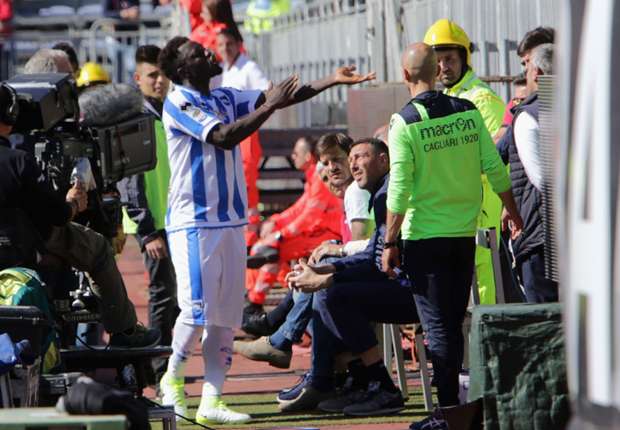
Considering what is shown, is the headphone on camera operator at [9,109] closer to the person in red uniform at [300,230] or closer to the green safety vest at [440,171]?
the green safety vest at [440,171]

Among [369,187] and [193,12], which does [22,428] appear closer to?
[369,187]

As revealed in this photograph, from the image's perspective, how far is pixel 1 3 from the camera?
23.4 metres

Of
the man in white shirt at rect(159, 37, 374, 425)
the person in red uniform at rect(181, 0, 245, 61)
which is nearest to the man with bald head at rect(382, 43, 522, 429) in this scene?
the man in white shirt at rect(159, 37, 374, 425)

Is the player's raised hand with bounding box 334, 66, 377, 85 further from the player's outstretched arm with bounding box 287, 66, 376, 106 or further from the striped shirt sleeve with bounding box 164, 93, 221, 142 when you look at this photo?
the striped shirt sleeve with bounding box 164, 93, 221, 142

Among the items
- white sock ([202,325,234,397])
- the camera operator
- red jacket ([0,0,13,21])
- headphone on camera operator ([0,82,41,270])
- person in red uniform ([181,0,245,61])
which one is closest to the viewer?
the camera operator

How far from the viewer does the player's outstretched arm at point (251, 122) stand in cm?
777

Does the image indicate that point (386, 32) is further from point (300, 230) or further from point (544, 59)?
point (544, 59)

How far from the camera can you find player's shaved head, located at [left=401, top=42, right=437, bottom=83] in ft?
23.9

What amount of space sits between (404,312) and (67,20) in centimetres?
1794

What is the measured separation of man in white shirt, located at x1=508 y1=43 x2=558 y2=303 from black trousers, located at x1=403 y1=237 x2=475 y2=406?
42cm

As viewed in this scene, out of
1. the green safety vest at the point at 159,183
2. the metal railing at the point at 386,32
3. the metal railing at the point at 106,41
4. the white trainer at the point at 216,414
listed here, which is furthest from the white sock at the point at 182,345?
the metal railing at the point at 106,41

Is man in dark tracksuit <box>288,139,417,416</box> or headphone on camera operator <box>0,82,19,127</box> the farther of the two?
man in dark tracksuit <box>288,139,417,416</box>

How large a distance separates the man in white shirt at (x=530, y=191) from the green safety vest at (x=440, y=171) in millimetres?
229

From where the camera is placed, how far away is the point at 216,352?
8.12 m
